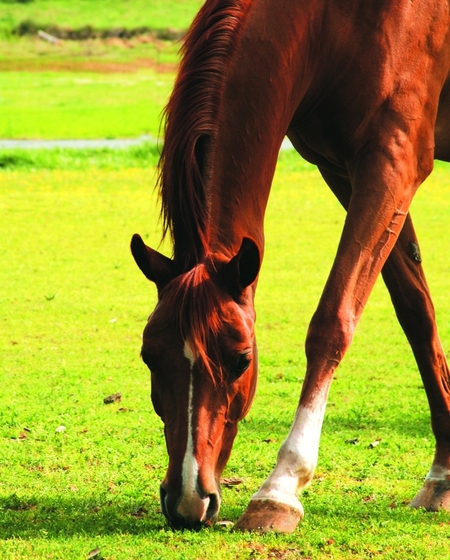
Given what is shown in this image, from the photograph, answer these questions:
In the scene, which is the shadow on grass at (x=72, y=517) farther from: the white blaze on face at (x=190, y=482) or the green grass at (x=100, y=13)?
the green grass at (x=100, y=13)

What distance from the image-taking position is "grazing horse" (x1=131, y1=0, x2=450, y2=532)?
3.22 m

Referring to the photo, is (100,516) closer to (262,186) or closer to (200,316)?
(200,316)

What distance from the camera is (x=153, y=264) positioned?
11.0 feet

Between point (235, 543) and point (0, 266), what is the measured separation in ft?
23.7

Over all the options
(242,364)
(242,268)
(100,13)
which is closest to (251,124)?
(242,268)

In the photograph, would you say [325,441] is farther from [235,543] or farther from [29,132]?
[29,132]

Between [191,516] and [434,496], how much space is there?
1.39 m

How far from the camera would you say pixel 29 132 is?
2370 cm

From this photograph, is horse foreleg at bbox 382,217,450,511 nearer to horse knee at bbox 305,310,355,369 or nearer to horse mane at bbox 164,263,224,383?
horse knee at bbox 305,310,355,369

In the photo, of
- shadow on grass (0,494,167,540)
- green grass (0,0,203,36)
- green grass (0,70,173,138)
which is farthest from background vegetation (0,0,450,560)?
green grass (0,0,203,36)

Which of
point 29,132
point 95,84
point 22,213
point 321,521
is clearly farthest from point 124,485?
point 95,84

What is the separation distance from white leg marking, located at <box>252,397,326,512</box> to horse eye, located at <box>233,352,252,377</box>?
325 millimetres

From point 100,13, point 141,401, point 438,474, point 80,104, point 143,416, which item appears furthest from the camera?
point 100,13

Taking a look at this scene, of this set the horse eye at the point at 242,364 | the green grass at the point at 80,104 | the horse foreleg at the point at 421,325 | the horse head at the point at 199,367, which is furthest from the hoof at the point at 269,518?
the green grass at the point at 80,104
